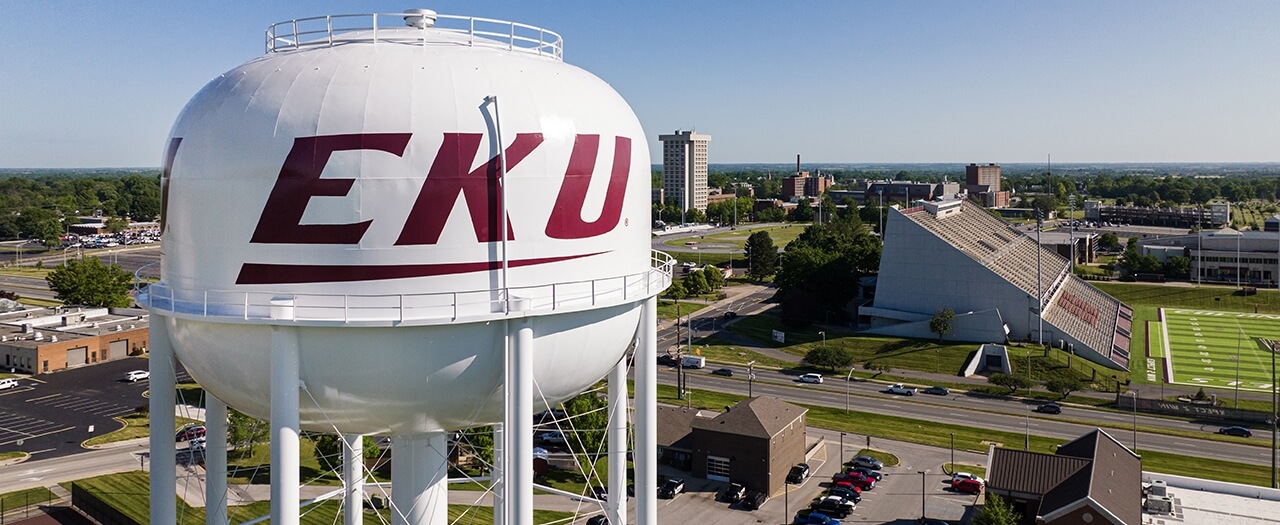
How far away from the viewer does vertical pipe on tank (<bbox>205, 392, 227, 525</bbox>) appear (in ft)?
59.5

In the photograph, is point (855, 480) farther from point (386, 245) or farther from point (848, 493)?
point (386, 245)

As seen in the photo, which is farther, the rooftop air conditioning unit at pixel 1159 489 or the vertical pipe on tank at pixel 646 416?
the rooftop air conditioning unit at pixel 1159 489

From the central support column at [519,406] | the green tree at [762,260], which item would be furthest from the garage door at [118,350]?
the green tree at [762,260]

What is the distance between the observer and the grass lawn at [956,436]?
43281mm

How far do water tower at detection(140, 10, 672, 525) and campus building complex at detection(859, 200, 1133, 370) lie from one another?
5947cm

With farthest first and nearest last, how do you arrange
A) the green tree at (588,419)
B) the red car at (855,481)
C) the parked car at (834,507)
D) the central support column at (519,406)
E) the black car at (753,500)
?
1. the green tree at (588,419)
2. the red car at (855,481)
3. the black car at (753,500)
4. the parked car at (834,507)
5. the central support column at (519,406)

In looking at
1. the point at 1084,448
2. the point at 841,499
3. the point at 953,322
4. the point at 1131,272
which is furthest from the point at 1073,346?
the point at 1131,272

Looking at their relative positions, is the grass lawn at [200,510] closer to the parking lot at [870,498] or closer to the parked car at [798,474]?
the parking lot at [870,498]

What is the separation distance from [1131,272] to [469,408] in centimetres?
10650

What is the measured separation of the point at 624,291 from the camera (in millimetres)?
17234

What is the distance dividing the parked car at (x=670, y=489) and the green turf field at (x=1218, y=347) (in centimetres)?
3988

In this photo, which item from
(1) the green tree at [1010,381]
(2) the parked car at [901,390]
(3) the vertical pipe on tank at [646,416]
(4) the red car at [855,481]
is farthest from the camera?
(2) the parked car at [901,390]

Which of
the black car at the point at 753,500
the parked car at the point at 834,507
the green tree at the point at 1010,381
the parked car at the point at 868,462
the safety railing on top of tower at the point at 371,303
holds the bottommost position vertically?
the black car at the point at 753,500

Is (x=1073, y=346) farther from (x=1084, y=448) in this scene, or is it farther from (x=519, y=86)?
(x=519, y=86)
